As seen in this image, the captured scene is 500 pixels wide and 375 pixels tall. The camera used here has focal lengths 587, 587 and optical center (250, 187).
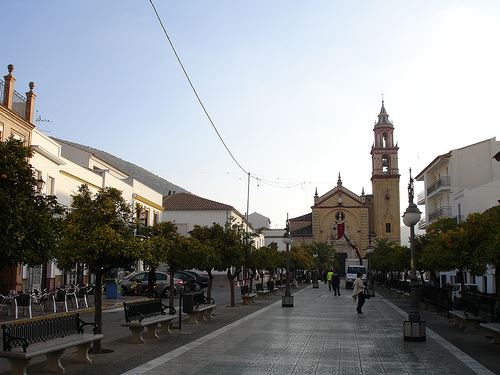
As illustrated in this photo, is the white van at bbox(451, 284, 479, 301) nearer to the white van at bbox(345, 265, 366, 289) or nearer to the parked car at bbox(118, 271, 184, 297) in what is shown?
the parked car at bbox(118, 271, 184, 297)

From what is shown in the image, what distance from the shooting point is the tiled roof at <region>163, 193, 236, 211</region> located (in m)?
65.7

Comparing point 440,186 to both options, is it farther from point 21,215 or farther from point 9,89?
point 21,215

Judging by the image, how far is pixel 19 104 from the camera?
26.4 meters

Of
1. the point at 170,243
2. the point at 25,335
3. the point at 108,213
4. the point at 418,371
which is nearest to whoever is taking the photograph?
the point at 25,335

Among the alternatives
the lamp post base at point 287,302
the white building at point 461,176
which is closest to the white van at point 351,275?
the white building at point 461,176

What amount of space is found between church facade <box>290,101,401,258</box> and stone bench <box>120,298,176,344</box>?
69.4 metres

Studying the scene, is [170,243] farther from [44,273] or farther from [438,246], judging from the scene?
[44,273]

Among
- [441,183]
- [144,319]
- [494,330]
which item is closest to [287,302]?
[144,319]

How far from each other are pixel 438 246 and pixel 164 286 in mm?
16131

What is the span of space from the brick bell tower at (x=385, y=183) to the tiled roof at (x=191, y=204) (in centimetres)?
2821

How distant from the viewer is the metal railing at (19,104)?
2594cm

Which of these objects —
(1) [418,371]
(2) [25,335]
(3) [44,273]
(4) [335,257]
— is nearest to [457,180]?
(4) [335,257]

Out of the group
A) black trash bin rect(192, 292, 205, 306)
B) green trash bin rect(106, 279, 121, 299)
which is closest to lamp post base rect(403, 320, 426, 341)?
black trash bin rect(192, 292, 205, 306)

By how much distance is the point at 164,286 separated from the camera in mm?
31766
